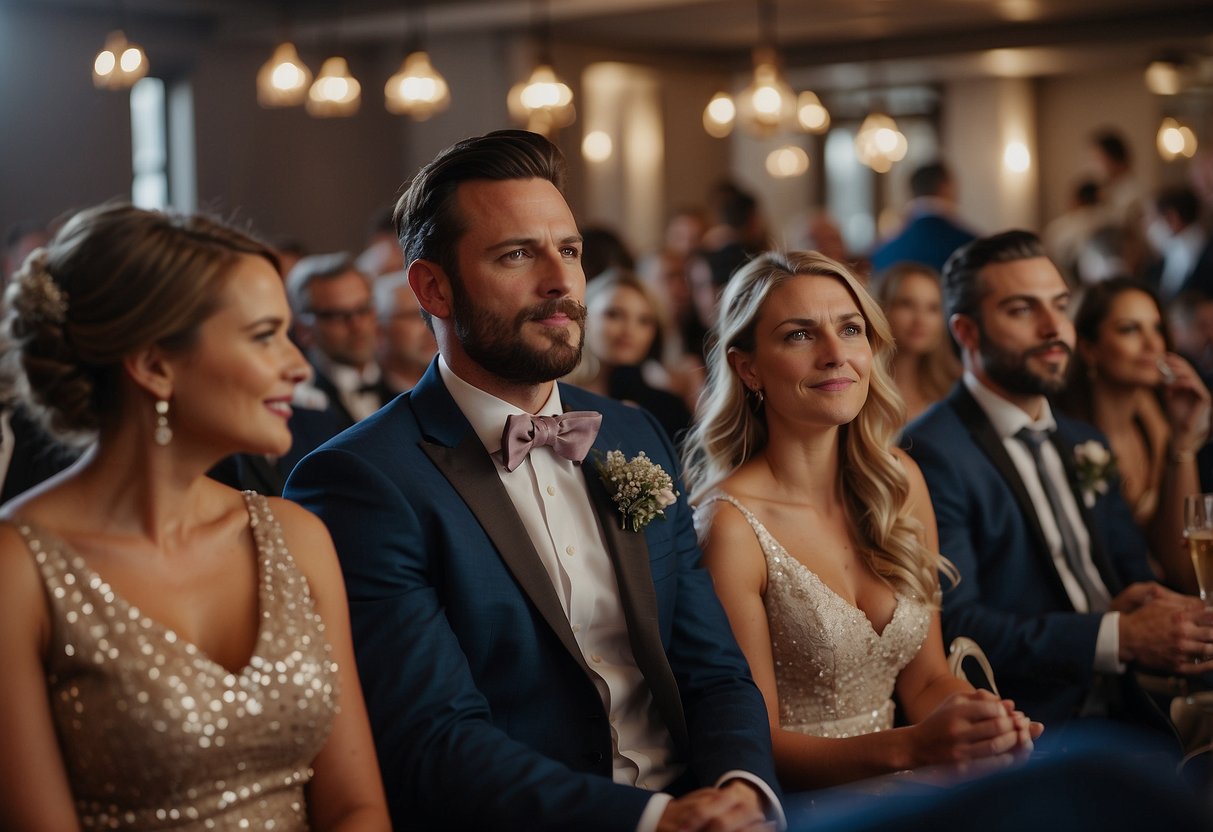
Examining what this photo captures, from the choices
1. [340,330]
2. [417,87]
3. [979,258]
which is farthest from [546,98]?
[979,258]

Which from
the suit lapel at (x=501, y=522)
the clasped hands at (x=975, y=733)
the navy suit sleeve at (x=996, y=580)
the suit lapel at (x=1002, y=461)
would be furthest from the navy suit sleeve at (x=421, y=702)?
the suit lapel at (x=1002, y=461)

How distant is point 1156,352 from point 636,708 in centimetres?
245

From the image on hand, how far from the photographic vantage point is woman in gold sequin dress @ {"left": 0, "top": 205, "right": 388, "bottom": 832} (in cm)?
185

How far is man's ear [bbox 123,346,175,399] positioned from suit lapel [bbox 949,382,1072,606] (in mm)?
2218

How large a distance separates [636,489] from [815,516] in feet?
2.22

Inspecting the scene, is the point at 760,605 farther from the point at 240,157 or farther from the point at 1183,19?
the point at 1183,19

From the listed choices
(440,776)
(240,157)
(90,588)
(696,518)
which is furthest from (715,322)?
(240,157)

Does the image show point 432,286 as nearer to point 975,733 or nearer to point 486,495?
point 486,495

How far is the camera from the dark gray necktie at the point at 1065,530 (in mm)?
3525

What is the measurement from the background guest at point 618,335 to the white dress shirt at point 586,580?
288cm

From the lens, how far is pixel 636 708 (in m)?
2.51

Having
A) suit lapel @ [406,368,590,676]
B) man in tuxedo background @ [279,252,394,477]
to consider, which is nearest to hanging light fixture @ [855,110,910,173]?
man in tuxedo background @ [279,252,394,477]

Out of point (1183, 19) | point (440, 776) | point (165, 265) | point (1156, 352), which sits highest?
point (1183, 19)

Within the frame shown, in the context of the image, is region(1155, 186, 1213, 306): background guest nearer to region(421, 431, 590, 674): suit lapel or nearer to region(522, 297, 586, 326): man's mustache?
region(522, 297, 586, 326): man's mustache
